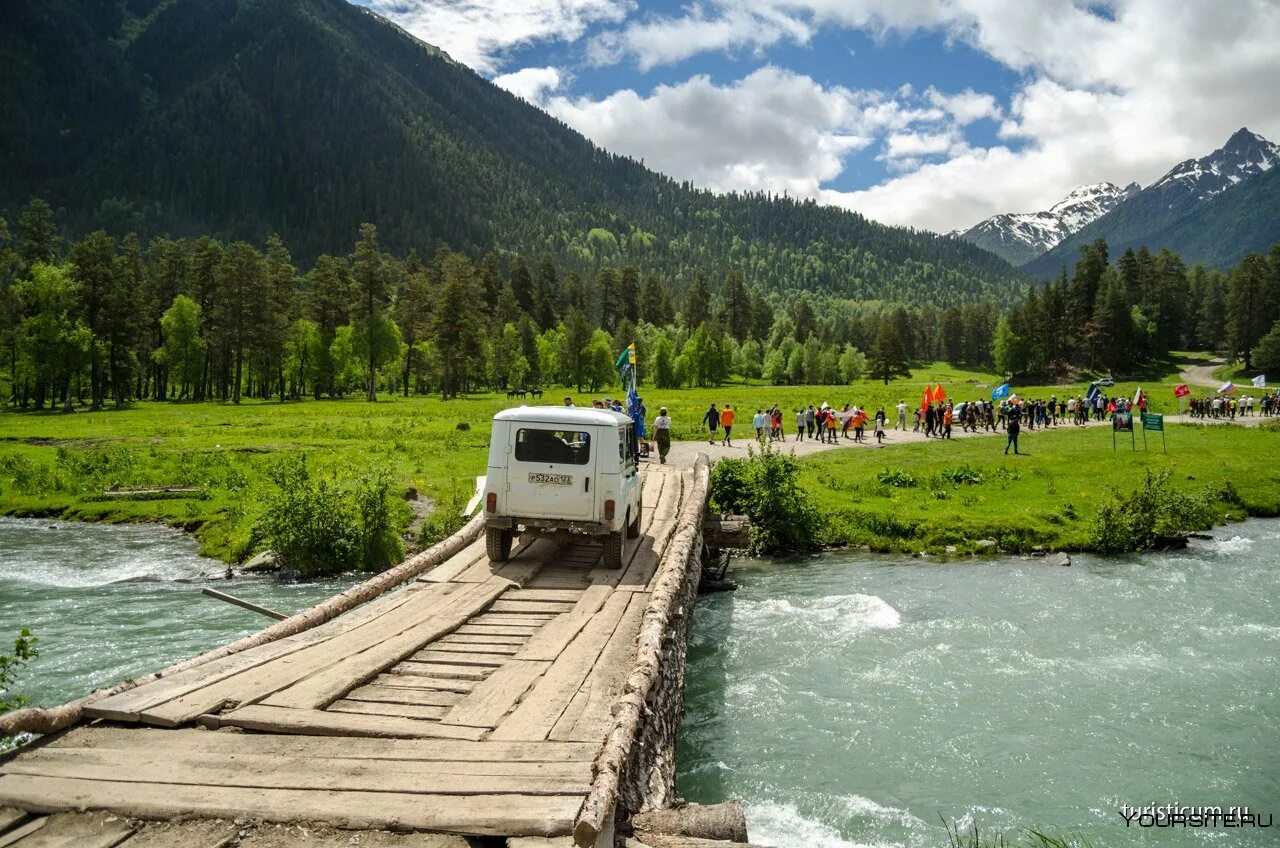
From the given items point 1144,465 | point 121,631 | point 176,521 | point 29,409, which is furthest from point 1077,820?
point 29,409

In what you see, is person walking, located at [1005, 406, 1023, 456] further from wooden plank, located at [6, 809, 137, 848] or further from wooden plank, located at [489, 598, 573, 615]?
wooden plank, located at [6, 809, 137, 848]

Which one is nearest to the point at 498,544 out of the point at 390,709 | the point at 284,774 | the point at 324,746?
the point at 390,709

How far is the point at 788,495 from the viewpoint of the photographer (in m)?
27.4

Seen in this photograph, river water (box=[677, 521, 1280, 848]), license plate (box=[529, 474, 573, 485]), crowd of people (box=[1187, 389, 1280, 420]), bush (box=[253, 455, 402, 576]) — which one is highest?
crowd of people (box=[1187, 389, 1280, 420])

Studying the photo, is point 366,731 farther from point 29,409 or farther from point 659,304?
point 659,304

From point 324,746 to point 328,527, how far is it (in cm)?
1724

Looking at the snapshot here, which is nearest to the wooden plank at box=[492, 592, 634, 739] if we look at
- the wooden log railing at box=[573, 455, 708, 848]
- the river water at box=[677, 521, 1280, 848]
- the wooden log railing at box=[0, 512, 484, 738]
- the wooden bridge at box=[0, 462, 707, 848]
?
the wooden bridge at box=[0, 462, 707, 848]

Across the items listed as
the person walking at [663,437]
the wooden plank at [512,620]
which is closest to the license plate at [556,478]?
the wooden plank at [512,620]

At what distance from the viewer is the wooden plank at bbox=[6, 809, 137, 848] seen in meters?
5.52

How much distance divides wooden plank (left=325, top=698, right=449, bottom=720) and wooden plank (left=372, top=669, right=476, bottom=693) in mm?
555

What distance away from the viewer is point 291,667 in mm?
9117

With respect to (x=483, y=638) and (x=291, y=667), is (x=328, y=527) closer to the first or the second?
(x=483, y=638)

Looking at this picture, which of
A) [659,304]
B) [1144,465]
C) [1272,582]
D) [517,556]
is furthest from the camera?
[659,304]

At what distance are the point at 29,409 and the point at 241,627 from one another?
70.3 metres
